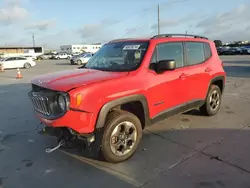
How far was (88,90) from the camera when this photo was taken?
3207mm

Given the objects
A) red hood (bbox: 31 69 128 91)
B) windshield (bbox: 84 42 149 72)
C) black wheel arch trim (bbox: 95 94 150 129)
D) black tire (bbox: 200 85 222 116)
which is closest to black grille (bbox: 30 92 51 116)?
red hood (bbox: 31 69 128 91)

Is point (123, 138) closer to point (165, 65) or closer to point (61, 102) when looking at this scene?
point (61, 102)

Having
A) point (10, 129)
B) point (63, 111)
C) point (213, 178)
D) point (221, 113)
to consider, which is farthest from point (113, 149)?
point (221, 113)

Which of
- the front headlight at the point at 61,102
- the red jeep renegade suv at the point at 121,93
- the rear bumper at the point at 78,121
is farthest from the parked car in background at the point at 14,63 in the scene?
the rear bumper at the point at 78,121

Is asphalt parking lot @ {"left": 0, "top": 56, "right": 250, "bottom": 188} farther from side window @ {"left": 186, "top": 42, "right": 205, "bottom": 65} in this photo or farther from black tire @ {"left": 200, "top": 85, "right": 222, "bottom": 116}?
side window @ {"left": 186, "top": 42, "right": 205, "bottom": 65}

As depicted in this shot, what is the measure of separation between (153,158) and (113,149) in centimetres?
66

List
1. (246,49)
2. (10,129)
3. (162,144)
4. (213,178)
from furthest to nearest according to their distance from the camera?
(246,49), (10,129), (162,144), (213,178)

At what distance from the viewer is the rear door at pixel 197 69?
15.6ft

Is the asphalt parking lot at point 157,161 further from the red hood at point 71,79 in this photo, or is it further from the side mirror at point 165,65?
the side mirror at point 165,65

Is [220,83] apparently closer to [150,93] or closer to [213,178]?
[150,93]

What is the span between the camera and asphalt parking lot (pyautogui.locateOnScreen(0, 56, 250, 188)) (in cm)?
318

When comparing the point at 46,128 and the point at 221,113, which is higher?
the point at 46,128

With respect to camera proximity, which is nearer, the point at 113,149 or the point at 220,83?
the point at 113,149

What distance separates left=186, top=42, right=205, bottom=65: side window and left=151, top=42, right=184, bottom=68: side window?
24 cm
